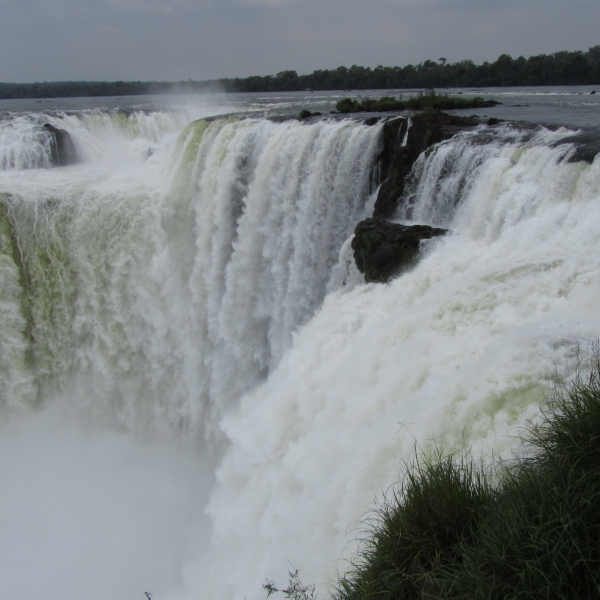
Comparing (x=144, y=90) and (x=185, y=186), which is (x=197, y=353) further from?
(x=144, y=90)

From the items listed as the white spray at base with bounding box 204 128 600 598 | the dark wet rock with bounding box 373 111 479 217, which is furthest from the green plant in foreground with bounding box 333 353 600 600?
the dark wet rock with bounding box 373 111 479 217

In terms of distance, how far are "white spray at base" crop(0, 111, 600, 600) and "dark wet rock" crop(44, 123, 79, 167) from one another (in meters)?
1.94

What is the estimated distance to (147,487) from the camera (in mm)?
11320

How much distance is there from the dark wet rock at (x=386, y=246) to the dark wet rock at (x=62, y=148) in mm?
14289

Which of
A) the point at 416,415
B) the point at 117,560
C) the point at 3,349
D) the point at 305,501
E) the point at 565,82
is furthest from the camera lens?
the point at 565,82

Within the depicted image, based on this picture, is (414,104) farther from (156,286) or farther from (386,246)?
(156,286)

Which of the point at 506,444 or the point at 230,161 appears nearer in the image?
the point at 506,444

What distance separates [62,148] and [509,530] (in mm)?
20407

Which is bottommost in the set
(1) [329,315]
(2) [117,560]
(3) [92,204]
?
(2) [117,560]

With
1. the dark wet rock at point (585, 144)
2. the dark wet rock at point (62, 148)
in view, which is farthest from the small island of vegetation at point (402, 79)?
the dark wet rock at point (585, 144)

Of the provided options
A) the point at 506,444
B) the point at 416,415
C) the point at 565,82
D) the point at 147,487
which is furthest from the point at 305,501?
the point at 565,82

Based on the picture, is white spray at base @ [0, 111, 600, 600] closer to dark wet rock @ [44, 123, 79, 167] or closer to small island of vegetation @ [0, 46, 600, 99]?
dark wet rock @ [44, 123, 79, 167]

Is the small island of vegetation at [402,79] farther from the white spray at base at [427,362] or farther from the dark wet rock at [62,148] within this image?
the white spray at base at [427,362]

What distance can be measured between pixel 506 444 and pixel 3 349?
12.3 meters
